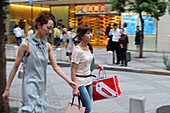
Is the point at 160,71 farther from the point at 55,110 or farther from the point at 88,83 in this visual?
the point at 88,83

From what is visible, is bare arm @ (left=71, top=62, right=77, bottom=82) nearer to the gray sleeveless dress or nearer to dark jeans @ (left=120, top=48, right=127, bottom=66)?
the gray sleeveless dress

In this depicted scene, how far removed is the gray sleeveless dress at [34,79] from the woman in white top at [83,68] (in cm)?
104

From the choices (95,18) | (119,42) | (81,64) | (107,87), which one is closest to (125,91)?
(107,87)

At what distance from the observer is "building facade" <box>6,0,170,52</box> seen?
64.0 ft

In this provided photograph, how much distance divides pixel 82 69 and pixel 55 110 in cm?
191

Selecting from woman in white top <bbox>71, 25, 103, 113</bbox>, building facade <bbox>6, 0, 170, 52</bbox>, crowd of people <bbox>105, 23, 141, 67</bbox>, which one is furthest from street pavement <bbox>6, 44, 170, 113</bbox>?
building facade <bbox>6, 0, 170, 52</bbox>

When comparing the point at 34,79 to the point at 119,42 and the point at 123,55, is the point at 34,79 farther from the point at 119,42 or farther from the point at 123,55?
the point at 123,55

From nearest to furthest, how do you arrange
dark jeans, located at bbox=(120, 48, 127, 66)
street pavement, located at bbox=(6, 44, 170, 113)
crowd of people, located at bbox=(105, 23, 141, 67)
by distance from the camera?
street pavement, located at bbox=(6, 44, 170, 113)
crowd of people, located at bbox=(105, 23, 141, 67)
dark jeans, located at bbox=(120, 48, 127, 66)

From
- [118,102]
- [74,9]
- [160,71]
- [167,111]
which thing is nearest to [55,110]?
[118,102]

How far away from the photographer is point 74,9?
24.2 m

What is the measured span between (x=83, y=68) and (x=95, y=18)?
1948 cm

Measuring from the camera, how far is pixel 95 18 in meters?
23.4

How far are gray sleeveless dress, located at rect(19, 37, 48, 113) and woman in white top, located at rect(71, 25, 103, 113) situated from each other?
1.04m

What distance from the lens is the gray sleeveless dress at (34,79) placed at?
10.1 feet
